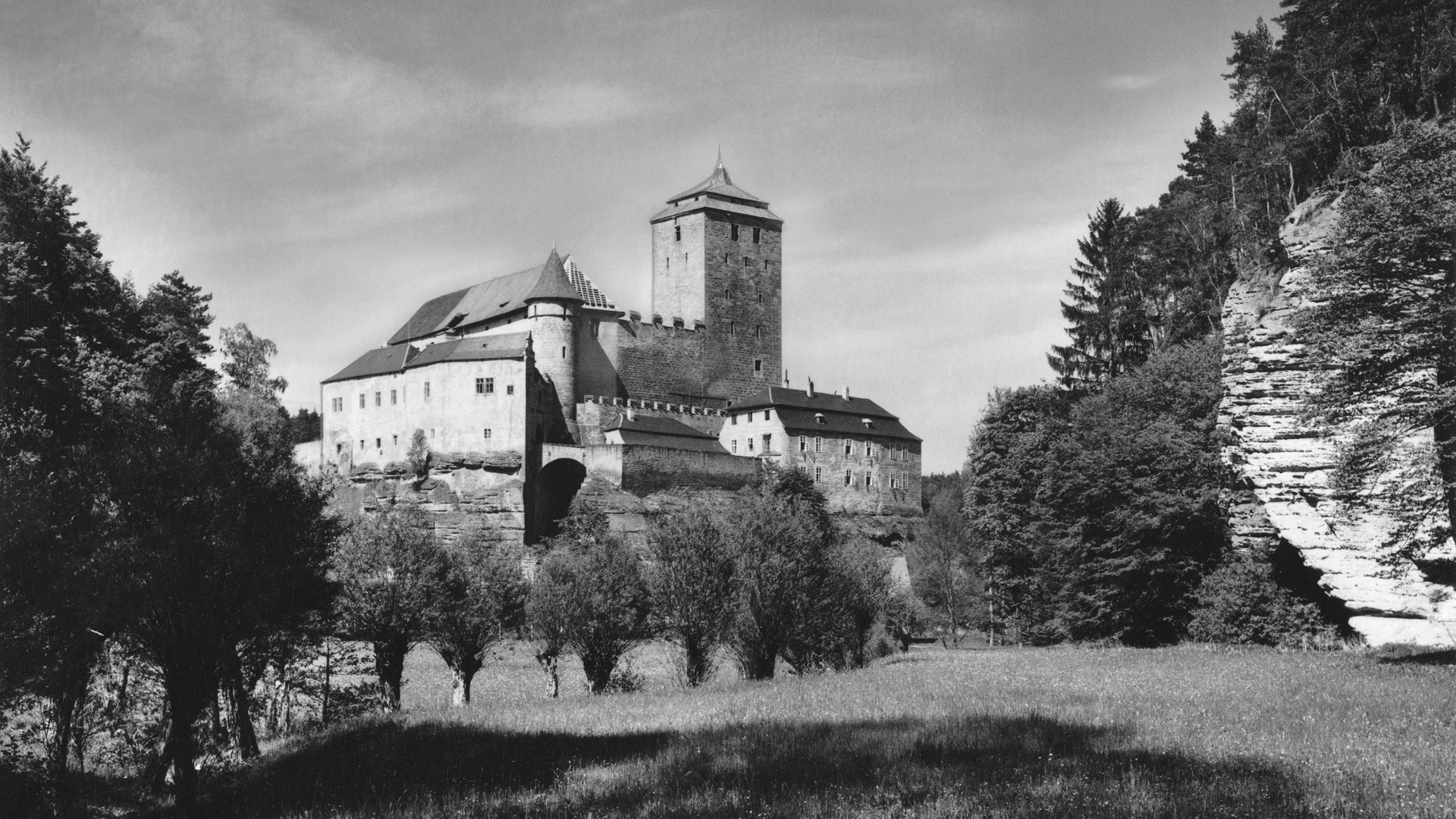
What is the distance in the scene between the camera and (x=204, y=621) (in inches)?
577

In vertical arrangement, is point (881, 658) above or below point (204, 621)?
below

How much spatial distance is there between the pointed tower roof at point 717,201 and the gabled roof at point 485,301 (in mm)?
12139

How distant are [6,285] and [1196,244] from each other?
45100mm

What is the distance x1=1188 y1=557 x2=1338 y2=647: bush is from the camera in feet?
97.6

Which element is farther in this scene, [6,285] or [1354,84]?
[1354,84]

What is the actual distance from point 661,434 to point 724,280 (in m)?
18.5

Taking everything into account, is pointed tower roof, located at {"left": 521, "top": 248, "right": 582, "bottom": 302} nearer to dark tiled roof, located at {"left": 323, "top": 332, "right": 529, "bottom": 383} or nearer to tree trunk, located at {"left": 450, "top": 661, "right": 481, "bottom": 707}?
dark tiled roof, located at {"left": 323, "top": 332, "right": 529, "bottom": 383}

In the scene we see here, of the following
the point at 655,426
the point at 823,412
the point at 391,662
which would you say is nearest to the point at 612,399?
the point at 655,426

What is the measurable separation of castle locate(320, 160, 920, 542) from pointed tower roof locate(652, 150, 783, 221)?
0.47 ft

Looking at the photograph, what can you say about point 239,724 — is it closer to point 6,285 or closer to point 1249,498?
point 6,285

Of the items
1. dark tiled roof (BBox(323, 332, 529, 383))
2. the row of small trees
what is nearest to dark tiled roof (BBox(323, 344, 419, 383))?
dark tiled roof (BBox(323, 332, 529, 383))

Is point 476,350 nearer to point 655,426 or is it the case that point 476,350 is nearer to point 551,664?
point 655,426

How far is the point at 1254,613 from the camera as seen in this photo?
101 feet

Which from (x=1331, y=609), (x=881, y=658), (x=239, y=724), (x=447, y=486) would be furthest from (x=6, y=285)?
(x=447, y=486)
